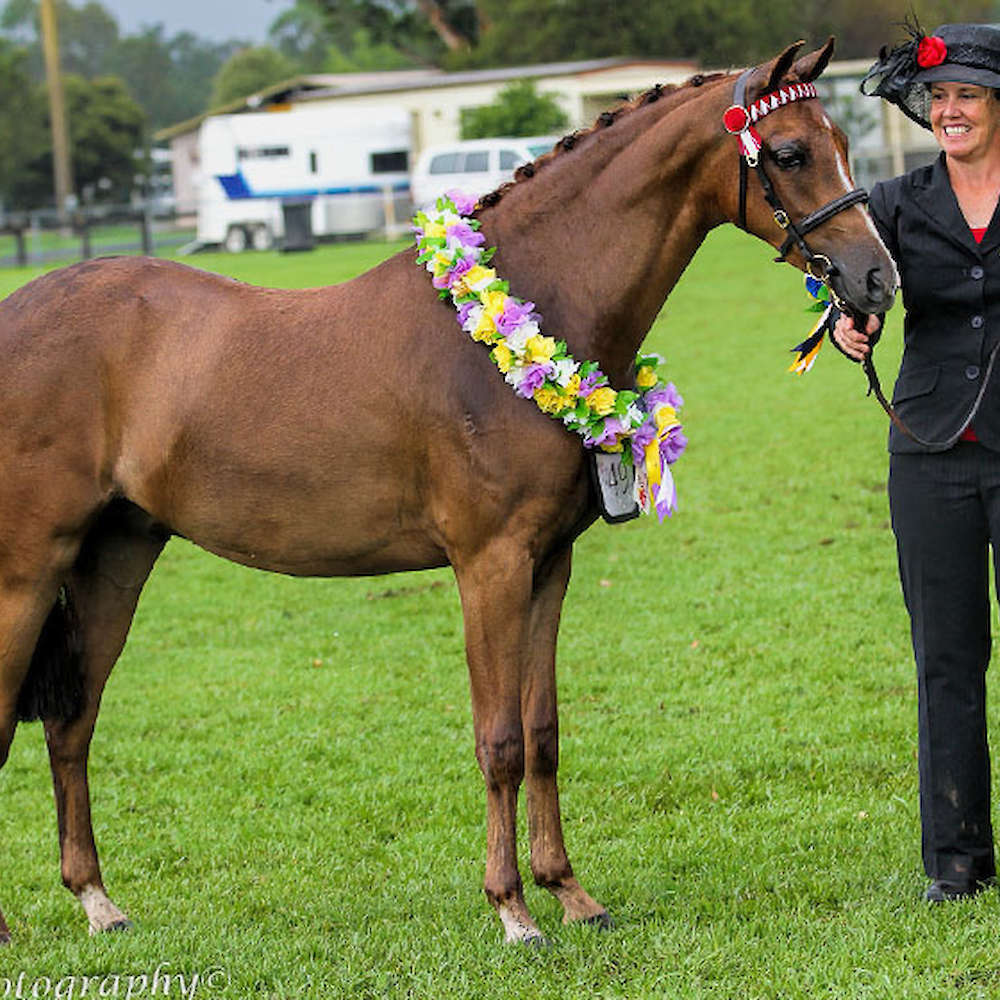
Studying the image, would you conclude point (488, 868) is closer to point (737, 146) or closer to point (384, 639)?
point (737, 146)

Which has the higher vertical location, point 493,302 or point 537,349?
point 493,302

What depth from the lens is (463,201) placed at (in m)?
4.62

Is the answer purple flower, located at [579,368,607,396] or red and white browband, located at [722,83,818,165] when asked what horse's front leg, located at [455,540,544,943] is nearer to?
purple flower, located at [579,368,607,396]

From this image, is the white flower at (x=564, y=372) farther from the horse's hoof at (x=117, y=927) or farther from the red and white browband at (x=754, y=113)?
the horse's hoof at (x=117, y=927)

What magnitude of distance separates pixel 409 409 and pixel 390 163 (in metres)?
39.8

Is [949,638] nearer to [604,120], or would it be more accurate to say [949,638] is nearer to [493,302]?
[493,302]

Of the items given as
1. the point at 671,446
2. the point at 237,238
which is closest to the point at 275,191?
the point at 237,238

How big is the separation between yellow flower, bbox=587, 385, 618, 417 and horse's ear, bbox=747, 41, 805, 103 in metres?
0.90

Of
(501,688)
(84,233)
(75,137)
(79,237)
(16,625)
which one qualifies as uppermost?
(16,625)

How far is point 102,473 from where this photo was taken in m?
4.68

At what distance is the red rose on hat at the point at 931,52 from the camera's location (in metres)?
4.30

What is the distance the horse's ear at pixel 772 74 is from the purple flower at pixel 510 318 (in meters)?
0.86

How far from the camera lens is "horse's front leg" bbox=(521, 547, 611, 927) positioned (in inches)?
183

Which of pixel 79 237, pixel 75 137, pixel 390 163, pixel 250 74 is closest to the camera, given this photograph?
pixel 79 237
